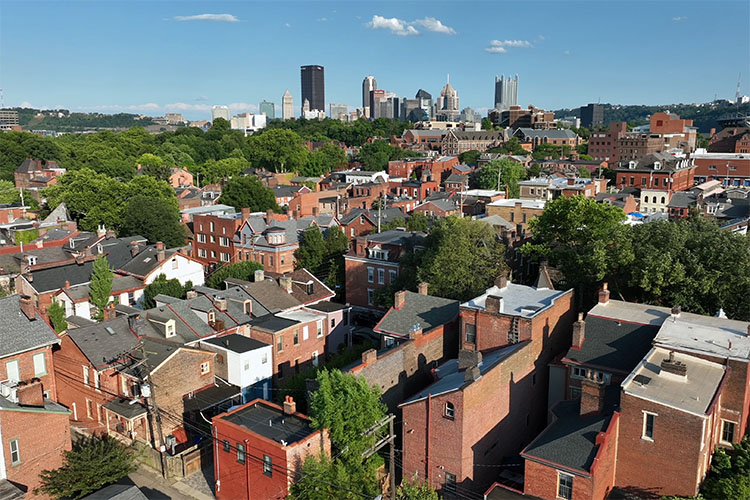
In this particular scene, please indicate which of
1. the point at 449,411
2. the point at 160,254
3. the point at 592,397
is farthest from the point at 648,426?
the point at 160,254

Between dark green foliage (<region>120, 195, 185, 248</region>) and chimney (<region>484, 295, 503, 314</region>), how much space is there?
51615mm

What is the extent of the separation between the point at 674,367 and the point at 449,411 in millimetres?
10476

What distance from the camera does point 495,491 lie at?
25.6 meters

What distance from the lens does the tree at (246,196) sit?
3501 inches

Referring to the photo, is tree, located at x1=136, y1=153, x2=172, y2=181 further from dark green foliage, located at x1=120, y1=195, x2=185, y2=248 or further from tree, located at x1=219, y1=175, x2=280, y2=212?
dark green foliage, located at x1=120, y1=195, x2=185, y2=248

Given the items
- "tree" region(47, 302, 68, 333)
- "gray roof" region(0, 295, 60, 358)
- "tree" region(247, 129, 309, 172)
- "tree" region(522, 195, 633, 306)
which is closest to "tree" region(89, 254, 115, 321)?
"tree" region(47, 302, 68, 333)

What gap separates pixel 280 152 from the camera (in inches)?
5802

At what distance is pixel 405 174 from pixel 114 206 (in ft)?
231

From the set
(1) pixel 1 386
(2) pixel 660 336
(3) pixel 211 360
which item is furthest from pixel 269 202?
(2) pixel 660 336

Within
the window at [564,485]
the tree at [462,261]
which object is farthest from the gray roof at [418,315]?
the window at [564,485]

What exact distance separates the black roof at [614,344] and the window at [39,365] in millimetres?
31887

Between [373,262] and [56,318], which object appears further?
[373,262]

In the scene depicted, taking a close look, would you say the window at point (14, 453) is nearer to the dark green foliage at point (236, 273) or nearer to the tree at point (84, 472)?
the tree at point (84, 472)

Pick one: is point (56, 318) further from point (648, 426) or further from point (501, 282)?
point (648, 426)
